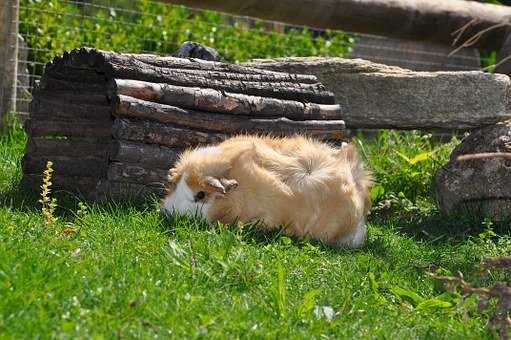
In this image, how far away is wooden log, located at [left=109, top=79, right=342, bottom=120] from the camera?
4859 mm

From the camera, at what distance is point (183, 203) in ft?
15.4

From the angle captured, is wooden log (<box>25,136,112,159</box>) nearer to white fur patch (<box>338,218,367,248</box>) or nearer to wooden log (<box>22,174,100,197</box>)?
wooden log (<box>22,174,100,197</box>)

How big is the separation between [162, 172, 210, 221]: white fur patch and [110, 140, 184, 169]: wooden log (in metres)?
0.31

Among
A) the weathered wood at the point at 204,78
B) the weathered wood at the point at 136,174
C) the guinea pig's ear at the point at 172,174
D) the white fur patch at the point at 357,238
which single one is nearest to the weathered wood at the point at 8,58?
the weathered wood at the point at 204,78

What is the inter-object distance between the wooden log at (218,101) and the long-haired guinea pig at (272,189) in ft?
0.99

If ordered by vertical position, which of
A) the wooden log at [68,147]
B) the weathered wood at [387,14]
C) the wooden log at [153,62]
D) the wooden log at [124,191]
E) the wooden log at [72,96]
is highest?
the weathered wood at [387,14]

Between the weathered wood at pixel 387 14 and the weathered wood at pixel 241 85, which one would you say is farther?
the weathered wood at pixel 387 14

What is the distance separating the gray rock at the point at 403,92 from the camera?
6.11 m

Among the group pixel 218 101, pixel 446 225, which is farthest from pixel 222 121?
pixel 446 225

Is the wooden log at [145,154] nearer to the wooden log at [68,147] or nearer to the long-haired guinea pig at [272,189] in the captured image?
the long-haired guinea pig at [272,189]

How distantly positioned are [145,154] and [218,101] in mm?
508

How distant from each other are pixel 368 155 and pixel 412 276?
2.44m

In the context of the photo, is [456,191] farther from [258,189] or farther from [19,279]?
[19,279]

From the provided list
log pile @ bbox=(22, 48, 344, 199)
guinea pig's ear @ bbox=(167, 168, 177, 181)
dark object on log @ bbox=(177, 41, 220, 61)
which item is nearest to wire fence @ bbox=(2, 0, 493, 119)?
dark object on log @ bbox=(177, 41, 220, 61)
